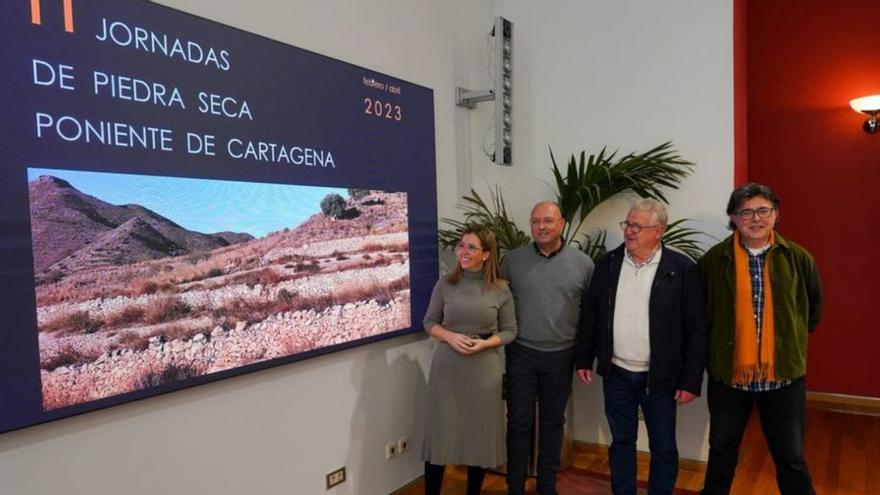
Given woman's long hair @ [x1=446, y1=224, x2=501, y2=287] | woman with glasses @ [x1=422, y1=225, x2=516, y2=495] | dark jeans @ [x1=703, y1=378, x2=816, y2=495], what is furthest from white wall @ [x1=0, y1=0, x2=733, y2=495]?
dark jeans @ [x1=703, y1=378, x2=816, y2=495]

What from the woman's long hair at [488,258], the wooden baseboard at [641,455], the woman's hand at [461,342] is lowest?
the wooden baseboard at [641,455]

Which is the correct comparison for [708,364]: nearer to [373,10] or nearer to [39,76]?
[373,10]

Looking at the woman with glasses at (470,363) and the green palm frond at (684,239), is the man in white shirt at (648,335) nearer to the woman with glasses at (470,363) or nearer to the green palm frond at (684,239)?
the woman with glasses at (470,363)

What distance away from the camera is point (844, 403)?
14.6 ft

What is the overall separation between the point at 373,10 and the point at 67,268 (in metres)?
1.93

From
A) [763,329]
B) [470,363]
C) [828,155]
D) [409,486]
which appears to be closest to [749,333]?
[763,329]

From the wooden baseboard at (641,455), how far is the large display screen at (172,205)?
167 centimetres

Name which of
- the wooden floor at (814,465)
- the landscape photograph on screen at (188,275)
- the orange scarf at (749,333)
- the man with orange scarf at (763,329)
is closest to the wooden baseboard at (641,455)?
the wooden floor at (814,465)

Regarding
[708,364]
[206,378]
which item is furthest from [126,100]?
[708,364]

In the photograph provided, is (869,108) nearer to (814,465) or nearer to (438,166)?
(814,465)

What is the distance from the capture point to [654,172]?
11.4ft

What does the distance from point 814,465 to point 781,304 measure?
5.80 feet

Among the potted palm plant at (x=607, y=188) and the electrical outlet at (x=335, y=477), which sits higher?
the potted palm plant at (x=607, y=188)

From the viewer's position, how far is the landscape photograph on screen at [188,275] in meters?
1.78
